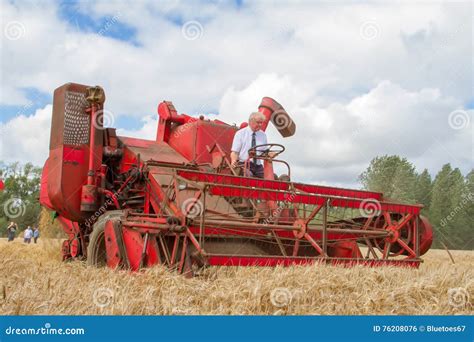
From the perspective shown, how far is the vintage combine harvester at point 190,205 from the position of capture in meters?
5.25

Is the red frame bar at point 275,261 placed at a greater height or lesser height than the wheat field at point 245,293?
greater

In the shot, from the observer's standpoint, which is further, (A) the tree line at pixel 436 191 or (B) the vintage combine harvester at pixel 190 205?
(A) the tree line at pixel 436 191

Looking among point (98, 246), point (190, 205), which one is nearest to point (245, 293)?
point (190, 205)

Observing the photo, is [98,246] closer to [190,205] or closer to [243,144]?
[190,205]

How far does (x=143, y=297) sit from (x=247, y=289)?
2.42ft

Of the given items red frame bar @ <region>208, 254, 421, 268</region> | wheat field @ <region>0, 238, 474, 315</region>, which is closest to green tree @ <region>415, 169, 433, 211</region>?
red frame bar @ <region>208, 254, 421, 268</region>

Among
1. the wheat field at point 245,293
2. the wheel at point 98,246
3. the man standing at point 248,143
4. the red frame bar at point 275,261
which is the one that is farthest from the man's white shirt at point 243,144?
the wheat field at point 245,293

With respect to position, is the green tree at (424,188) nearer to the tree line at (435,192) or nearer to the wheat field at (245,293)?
the tree line at (435,192)

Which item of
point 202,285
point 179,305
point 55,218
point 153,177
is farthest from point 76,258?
point 179,305

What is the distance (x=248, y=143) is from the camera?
675cm

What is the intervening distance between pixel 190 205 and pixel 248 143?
71.4 inches

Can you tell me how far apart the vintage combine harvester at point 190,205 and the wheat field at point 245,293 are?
0.54 metres

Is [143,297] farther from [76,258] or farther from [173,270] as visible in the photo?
[76,258]

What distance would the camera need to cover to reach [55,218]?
7.80 meters
